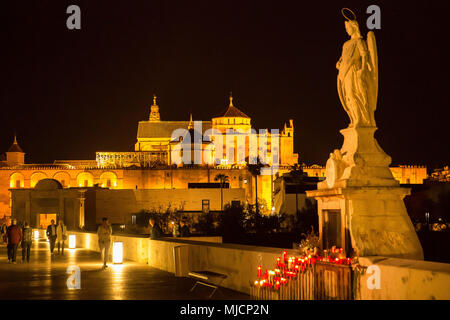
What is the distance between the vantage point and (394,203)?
9523 millimetres

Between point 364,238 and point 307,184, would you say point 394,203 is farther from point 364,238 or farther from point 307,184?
point 307,184

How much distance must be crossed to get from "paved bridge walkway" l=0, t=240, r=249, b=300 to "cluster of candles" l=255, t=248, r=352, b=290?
1178 millimetres

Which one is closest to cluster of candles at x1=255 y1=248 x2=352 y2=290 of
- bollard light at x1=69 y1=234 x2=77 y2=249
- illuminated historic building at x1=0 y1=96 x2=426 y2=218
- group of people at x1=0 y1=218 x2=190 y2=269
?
group of people at x1=0 y1=218 x2=190 y2=269

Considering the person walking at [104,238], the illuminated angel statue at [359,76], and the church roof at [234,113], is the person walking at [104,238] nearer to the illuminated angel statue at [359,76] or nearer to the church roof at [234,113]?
the illuminated angel statue at [359,76]

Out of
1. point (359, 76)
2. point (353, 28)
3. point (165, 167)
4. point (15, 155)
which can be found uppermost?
point (15, 155)

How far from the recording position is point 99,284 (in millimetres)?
12594

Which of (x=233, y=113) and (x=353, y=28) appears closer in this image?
(x=353, y=28)

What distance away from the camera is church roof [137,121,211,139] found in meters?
118

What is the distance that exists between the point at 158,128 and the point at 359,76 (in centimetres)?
11018

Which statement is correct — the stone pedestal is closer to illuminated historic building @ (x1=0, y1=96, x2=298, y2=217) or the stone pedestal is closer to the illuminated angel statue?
the illuminated angel statue

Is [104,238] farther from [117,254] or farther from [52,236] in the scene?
[52,236]

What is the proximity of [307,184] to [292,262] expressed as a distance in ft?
177

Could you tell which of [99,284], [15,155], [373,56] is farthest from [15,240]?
[15,155]
